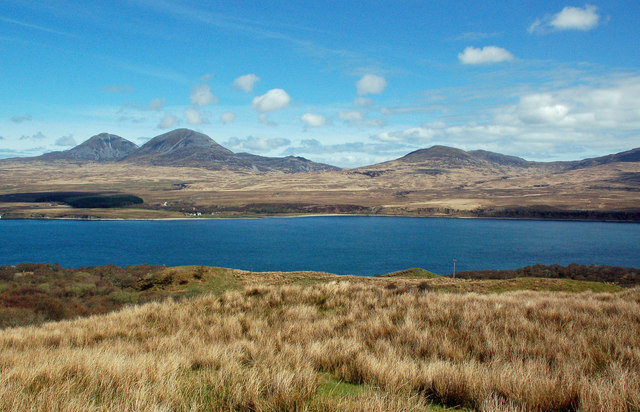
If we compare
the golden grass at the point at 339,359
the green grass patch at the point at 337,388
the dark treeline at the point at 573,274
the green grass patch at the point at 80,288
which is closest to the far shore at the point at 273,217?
the dark treeline at the point at 573,274

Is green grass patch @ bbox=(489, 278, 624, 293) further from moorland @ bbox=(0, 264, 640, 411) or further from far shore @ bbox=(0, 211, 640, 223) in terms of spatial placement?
far shore @ bbox=(0, 211, 640, 223)

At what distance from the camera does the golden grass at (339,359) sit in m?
4.23

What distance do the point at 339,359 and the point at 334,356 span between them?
0.11 m

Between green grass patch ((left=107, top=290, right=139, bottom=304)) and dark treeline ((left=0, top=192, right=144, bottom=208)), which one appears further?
dark treeline ((left=0, top=192, right=144, bottom=208))

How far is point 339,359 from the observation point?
5.99 m

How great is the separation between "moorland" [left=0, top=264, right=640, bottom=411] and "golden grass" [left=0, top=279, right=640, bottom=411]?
0.08 ft

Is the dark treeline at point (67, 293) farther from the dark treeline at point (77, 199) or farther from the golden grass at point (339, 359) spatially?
the dark treeline at point (77, 199)

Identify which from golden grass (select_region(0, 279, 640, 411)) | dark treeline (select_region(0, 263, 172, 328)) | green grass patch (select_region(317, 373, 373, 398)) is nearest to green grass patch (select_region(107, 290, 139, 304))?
dark treeline (select_region(0, 263, 172, 328))

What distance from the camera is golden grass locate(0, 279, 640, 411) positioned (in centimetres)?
423

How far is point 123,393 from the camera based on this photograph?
4.30m

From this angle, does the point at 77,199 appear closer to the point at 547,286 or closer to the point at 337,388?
the point at 547,286

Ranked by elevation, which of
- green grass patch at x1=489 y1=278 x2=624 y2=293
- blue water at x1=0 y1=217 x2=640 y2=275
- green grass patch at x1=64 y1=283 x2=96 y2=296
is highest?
green grass patch at x1=64 y1=283 x2=96 y2=296

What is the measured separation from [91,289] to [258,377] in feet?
76.9

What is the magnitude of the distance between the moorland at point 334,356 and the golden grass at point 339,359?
0.08 feet
